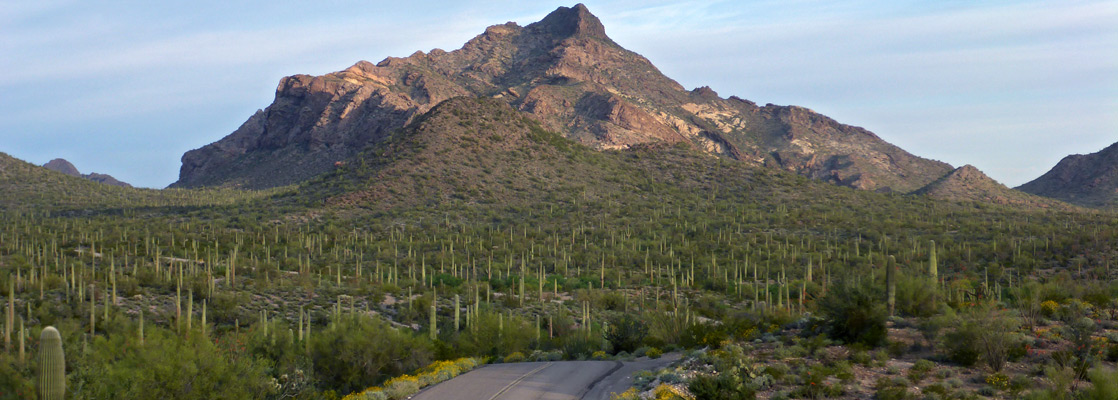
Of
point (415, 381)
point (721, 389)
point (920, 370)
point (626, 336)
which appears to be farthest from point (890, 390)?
point (626, 336)

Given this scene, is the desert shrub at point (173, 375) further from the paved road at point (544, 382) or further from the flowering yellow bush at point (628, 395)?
the flowering yellow bush at point (628, 395)

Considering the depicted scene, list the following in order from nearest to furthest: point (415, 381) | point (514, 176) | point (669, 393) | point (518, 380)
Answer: point (669, 393)
point (518, 380)
point (415, 381)
point (514, 176)

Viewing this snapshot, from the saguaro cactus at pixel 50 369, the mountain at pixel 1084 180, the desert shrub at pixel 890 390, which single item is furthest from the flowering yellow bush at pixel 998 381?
the mountain at pixel 1084 180

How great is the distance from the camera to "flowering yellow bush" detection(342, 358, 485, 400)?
15.7m

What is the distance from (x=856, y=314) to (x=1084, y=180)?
103 m

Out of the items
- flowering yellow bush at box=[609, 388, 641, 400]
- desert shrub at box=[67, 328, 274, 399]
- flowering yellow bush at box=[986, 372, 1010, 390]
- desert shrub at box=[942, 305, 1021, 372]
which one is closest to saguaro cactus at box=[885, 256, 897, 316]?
desert shrub at box=[942, 305, 1021, 372]

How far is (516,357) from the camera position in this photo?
2225cm

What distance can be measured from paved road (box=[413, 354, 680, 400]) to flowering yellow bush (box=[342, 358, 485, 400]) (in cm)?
28

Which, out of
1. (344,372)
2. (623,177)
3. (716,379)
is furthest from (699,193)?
(716,379)

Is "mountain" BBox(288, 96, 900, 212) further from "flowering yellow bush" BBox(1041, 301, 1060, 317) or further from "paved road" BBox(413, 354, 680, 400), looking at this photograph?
"flowering yellow bush" BBox(1041, 301, 1060, 317)

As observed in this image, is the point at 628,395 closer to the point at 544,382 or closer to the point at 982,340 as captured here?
the point at 544,382

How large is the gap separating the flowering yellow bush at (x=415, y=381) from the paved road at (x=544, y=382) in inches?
11.0

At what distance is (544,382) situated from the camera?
1642cm

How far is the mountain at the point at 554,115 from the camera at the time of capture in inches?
4550
